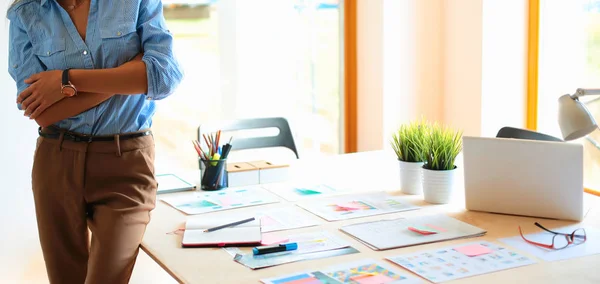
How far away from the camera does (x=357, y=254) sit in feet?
5.01

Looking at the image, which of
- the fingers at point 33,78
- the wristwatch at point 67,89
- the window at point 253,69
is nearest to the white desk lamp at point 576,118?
the wristwatch at point 67,89

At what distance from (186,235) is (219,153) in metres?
0.62

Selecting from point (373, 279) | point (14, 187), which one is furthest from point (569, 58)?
point (14, 187)

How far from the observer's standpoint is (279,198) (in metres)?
2.07

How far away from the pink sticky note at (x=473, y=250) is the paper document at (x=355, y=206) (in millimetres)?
357

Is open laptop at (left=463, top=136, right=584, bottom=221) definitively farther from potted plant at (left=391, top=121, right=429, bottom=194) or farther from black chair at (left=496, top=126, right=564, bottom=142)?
black chair at (left=496, top=126, right=564, bottom=142)

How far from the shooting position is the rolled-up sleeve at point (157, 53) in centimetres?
167

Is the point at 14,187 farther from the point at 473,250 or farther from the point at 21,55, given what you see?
the point at 473,250

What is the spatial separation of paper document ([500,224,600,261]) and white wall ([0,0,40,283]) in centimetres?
226

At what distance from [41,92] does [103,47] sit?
187mm

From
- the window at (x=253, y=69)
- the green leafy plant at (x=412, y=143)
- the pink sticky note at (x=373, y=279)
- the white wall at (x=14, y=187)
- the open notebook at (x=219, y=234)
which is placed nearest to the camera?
the pink sticky note at (x=373, y=279)

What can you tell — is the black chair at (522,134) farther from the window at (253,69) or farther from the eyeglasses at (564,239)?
the window at (253,69)

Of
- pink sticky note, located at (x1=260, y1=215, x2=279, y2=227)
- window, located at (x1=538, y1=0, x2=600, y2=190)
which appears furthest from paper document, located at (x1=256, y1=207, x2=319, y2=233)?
window, located at (x1=538, y1=0, x2=600, y2=190)

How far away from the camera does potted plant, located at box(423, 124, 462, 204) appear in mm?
1963
